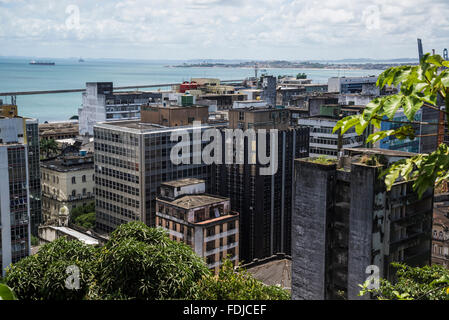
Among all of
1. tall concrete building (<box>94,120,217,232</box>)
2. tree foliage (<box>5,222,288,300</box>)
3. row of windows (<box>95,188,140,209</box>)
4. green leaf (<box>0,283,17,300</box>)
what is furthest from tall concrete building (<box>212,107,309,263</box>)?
green leaf (<box>0,283,17,300</box>)

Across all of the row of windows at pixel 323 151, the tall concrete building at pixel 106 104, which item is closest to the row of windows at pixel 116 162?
the row of windows at pixel 323 151

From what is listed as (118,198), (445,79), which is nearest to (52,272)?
(445,79)

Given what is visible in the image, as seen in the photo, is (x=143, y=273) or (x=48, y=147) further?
(x=48, y=147)

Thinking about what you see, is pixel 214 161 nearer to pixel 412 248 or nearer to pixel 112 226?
pixel 112 226

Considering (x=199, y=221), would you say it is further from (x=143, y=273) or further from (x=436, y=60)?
(x=436, y=60)

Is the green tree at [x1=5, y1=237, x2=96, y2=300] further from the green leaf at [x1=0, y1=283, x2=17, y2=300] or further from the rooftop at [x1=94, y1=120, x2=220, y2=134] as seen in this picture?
the rooftop at [x1=94, y1=120, x2=220, y2=134]

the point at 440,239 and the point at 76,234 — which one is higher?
the point at 440,239
